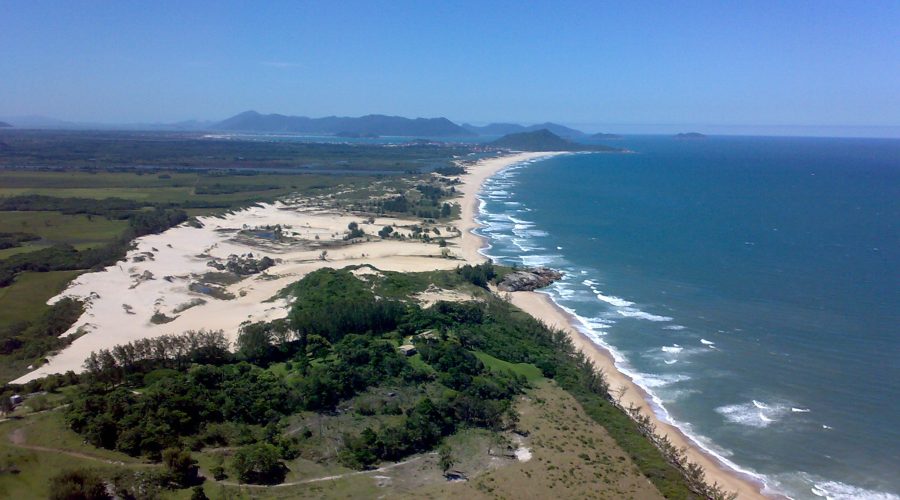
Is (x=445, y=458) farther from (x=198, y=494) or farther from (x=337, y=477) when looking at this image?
(x=198, y=494)

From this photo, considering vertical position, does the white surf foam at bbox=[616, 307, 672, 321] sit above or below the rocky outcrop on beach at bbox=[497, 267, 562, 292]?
below

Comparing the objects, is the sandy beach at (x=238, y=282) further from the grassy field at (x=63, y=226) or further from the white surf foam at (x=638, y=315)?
the grassy field at (x=63, y=226)

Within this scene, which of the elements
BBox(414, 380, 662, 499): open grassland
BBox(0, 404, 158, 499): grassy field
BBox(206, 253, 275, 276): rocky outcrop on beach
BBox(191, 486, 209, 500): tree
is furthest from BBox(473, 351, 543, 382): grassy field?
BBox(206, 253, 275, 276): rocky outcrop on beach

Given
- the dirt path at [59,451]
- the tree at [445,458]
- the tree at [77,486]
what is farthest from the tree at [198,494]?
the tree at [445,458]

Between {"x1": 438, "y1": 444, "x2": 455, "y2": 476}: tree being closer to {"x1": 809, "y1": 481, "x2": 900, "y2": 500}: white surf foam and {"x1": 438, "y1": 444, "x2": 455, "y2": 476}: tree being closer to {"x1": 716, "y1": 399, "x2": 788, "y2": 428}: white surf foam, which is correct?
{"x1": 809, "y1": 481, "x2": 900, "y2": 500}: white surf foam

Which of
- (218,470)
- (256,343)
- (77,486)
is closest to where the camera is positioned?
(77,486)

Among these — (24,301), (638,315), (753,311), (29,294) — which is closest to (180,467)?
(24,301)
